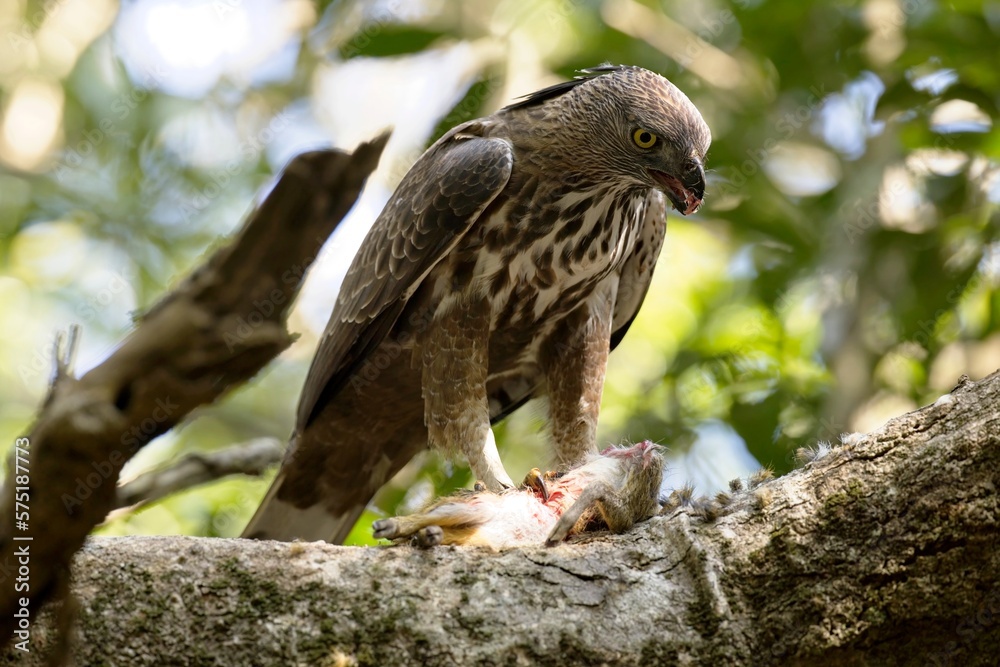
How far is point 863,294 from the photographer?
579 centimetres

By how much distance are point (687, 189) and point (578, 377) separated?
1110 millimetres

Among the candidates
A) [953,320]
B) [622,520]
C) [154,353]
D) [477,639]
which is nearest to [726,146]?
[953,320]

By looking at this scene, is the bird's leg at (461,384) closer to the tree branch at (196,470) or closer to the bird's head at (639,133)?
the tree branch at (196,470)

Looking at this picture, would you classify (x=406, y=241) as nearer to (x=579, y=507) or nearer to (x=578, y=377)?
(x=578, y=377)

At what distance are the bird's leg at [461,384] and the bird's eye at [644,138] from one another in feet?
3.49

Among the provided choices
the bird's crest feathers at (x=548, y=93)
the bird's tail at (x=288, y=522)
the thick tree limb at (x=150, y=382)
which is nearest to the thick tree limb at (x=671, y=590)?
the thick tree limb at (x=150, y=382)

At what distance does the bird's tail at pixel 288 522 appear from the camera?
5.20 meters

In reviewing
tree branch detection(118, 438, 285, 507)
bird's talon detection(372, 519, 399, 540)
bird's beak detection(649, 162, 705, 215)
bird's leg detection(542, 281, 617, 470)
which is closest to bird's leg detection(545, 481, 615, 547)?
bird's talon detection(372, 519, 399, 540)

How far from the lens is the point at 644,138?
4742 millimetres

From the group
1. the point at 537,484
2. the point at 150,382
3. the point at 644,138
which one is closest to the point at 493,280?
the point at 644,138

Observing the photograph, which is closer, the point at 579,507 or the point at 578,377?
the point at 579,507

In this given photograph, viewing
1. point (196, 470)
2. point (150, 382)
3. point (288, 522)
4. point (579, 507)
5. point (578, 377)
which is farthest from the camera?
point (288, 522)

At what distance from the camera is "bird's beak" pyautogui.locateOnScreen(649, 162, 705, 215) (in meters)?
4.55

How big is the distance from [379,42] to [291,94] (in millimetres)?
4002
